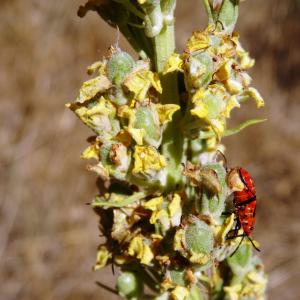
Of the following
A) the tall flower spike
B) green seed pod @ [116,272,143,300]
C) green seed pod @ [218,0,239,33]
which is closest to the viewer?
the tall flower spike

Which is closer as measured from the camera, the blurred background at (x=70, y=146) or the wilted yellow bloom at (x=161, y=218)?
the wilted yellow bloom at (x=161, y=218)

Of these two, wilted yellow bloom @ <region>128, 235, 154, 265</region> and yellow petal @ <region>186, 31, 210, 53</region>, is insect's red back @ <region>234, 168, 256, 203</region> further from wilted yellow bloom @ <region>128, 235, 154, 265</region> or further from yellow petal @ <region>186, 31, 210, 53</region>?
yellow petal @ <region>186, 31, 210, 53</region>

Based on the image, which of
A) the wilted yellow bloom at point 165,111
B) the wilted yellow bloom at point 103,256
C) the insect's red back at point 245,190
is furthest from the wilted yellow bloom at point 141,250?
the wilted yellow bloom at point 165,111

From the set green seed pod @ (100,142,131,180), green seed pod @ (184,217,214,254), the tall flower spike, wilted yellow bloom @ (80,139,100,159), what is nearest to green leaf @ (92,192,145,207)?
the tall flower spike

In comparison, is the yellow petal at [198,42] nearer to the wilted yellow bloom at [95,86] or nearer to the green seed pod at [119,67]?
the green seed pod at [119,67]

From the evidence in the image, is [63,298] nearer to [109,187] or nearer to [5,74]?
[5,74]

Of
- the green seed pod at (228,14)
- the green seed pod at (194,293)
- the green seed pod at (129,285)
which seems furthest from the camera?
the green seed pod at (129,285)

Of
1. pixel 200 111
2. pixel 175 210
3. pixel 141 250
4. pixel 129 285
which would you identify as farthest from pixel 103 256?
pixel 200 111

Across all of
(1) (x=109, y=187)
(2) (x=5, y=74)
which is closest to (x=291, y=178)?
(2) (x=5, y=74)
